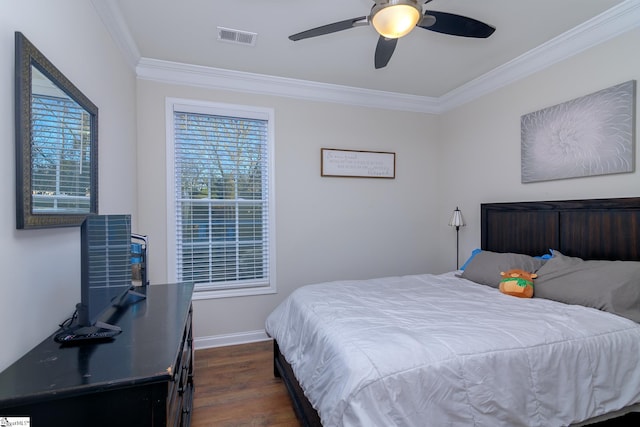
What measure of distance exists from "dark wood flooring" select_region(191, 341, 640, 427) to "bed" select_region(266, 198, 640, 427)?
0.65ft

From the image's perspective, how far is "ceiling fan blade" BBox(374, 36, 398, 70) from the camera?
2.03 meters

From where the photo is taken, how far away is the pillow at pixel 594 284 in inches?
72.3

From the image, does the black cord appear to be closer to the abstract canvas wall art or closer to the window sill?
the window sill

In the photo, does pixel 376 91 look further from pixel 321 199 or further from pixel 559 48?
pixel 559 48

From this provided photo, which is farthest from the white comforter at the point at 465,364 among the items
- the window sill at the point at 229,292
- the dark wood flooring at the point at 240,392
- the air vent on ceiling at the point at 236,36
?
the air vent on ceiling at the point at 236,36

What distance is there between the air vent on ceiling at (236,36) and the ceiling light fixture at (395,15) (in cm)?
127

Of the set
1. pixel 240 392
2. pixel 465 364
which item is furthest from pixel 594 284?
pixel 240 392

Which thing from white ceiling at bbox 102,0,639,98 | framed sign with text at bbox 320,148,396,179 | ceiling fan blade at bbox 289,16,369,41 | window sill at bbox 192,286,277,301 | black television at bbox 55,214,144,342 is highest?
white ceiling at bbox 102,0,639,98

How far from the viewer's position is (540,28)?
2.42 meters

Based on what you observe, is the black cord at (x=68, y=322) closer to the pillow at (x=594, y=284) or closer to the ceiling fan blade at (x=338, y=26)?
the ceiling fan blade at (x=338, y=26)

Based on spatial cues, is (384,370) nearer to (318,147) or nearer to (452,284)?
(452,284)

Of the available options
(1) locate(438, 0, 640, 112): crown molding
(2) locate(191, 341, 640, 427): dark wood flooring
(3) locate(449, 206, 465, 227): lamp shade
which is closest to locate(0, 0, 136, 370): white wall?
(2) locate(191, 341, 640, 427): dark wood flooring

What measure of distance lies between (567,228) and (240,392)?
2926 millimetres

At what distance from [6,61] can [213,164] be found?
82.4 inches
